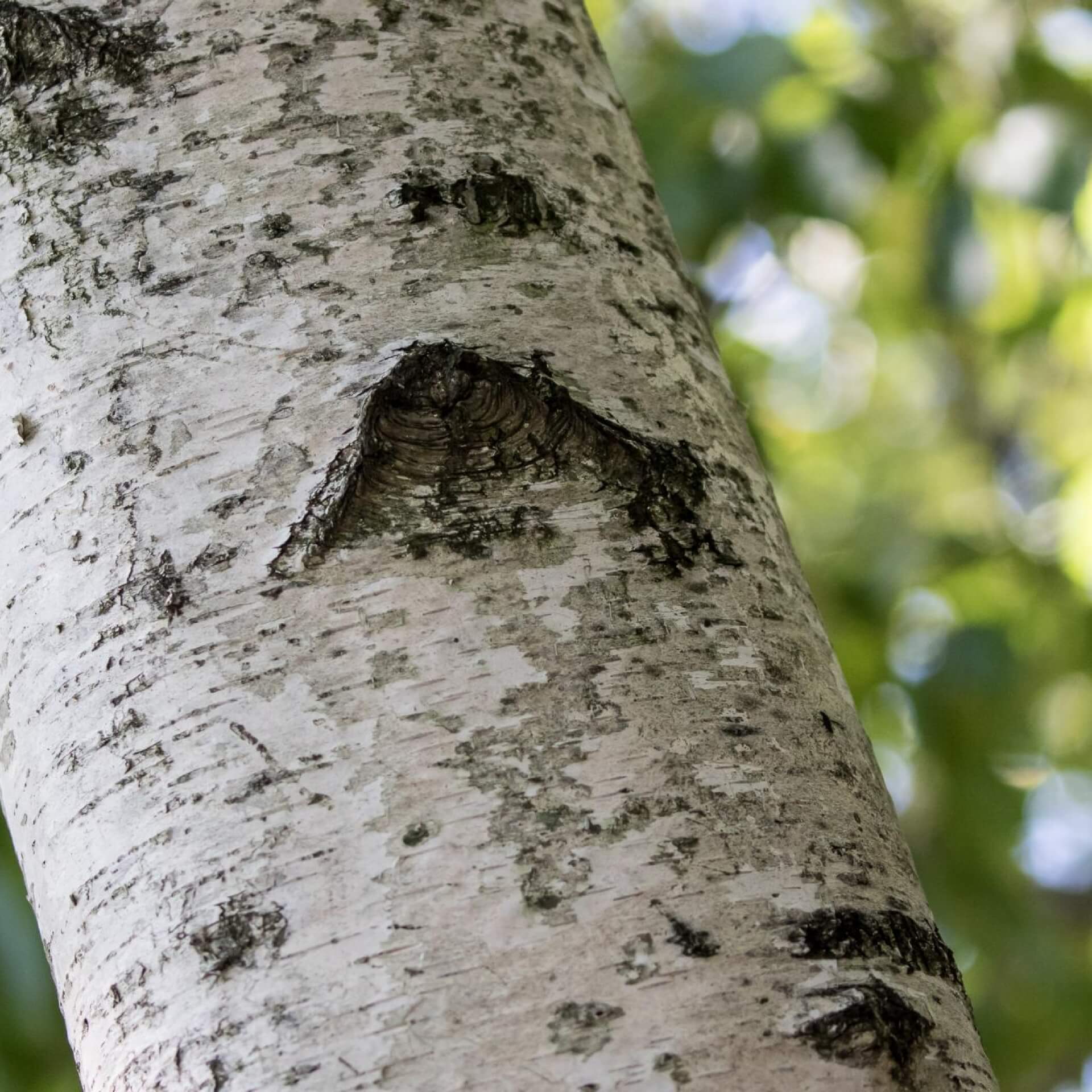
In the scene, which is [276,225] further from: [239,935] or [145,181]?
[239,935]

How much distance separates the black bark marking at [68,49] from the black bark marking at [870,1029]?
1.47 ft

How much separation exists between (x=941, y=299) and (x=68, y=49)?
58.3 inches

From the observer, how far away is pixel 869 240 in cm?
228

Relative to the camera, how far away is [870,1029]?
39 cm

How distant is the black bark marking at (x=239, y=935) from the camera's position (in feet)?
1.28

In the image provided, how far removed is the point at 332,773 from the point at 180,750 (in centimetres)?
6

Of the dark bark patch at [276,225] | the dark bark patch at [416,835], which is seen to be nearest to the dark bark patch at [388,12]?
the dark bark patch at [276,225]

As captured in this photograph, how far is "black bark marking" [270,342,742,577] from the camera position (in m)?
0.43

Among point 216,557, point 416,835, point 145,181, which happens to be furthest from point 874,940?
point 145,181

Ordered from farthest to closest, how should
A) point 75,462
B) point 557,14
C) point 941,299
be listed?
1. point 941,299
2. point 557,14
3. point 75,462

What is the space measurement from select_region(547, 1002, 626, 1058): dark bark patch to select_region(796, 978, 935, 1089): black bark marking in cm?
6

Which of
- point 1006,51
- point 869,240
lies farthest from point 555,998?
point 869,240

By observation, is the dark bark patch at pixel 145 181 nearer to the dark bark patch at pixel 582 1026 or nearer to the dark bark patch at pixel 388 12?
the dark bark patch at pixel 388 12

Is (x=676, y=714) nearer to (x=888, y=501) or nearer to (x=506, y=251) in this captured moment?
(x=506, y=251)
